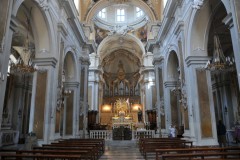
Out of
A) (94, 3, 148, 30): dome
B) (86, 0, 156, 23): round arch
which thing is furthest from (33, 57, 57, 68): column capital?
(94, 3, 148, 30): dome

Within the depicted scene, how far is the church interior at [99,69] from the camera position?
8.04m

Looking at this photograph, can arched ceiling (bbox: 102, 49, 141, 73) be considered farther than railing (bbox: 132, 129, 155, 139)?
Yes

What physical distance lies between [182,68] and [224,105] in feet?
20.7

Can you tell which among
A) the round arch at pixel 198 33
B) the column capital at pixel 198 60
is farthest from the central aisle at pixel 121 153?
the round arch at pixel 198 33

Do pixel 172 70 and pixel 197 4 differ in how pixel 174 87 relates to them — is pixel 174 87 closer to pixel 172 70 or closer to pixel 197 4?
pixel 172 70

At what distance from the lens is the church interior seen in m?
8.04

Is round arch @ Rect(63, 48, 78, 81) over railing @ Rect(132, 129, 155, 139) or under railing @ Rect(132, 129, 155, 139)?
Answer: over

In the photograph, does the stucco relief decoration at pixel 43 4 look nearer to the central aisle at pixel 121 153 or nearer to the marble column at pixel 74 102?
the marble column at pixel 74 102

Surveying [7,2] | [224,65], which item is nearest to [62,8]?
[7,2]

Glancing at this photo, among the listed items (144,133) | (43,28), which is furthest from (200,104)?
(144,133)

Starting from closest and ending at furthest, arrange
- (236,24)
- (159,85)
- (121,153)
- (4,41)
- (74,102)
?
(236,24) < (4,41) < (121,153) < (74,102) < (159,85)

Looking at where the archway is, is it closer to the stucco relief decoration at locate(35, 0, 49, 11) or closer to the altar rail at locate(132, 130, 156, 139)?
the altar rail at locate(132, 130, 156, 139)

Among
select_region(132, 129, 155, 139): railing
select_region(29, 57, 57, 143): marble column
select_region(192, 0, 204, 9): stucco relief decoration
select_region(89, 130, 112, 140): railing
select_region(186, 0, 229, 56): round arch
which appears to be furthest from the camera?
select_region(132, 129, 155, 139): railing

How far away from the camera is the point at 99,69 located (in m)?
24.9
